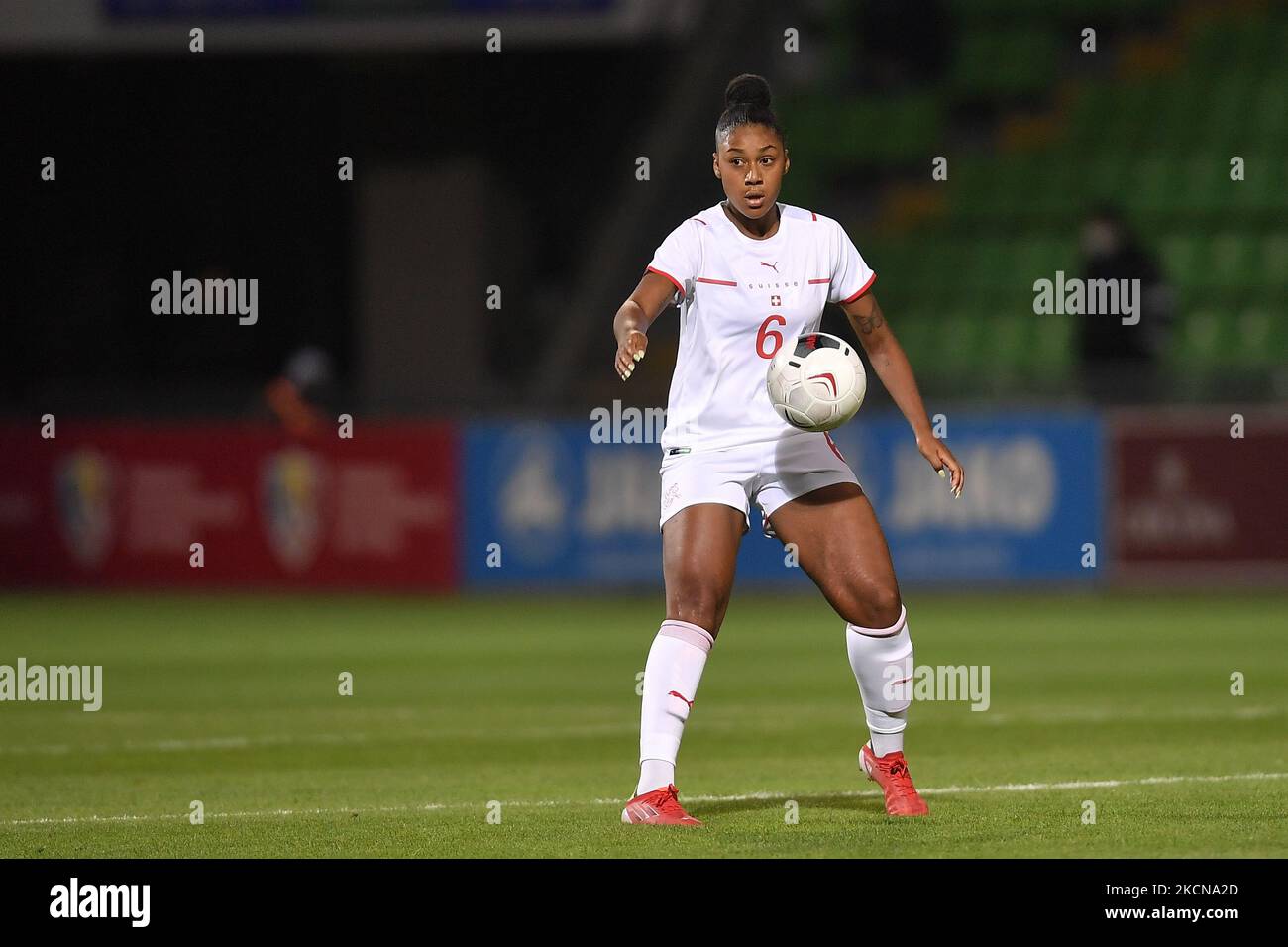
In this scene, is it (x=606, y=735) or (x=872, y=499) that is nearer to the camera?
(x=606, y=735)

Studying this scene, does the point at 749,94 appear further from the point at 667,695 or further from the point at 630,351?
the point at 667,695

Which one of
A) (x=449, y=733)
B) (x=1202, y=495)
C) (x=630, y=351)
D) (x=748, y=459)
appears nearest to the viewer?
(x=630, y=351)

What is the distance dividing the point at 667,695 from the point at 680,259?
4.76 feet

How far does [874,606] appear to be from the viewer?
7367 millimetres

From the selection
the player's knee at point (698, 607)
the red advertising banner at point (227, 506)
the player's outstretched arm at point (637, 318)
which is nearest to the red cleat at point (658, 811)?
the player's knee at point (698, 607)

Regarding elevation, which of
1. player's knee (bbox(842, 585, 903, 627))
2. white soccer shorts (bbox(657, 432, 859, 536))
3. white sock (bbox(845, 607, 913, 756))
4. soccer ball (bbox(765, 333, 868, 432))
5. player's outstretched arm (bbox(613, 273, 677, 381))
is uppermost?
player's outstretched arm (bbox(613, 273, 677, 381))

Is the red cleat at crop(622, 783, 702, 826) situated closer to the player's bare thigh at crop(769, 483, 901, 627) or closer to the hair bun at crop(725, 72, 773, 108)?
the player's bare thigh at crop(769, 483, 901, 627)

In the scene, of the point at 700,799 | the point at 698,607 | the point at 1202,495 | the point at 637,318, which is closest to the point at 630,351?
the point at 637,318

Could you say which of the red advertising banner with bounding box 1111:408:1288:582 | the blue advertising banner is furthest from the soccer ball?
the red advertising banner with bounding box 1111:408:1288:582

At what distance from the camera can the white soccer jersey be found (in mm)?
7391

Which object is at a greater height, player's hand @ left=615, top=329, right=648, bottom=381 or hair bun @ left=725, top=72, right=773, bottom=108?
hair bun @ left=725, top=72, right=773, bottom=108

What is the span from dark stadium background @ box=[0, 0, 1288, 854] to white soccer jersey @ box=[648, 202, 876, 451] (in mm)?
5371

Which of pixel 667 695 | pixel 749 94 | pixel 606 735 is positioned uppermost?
pixel 749 94
